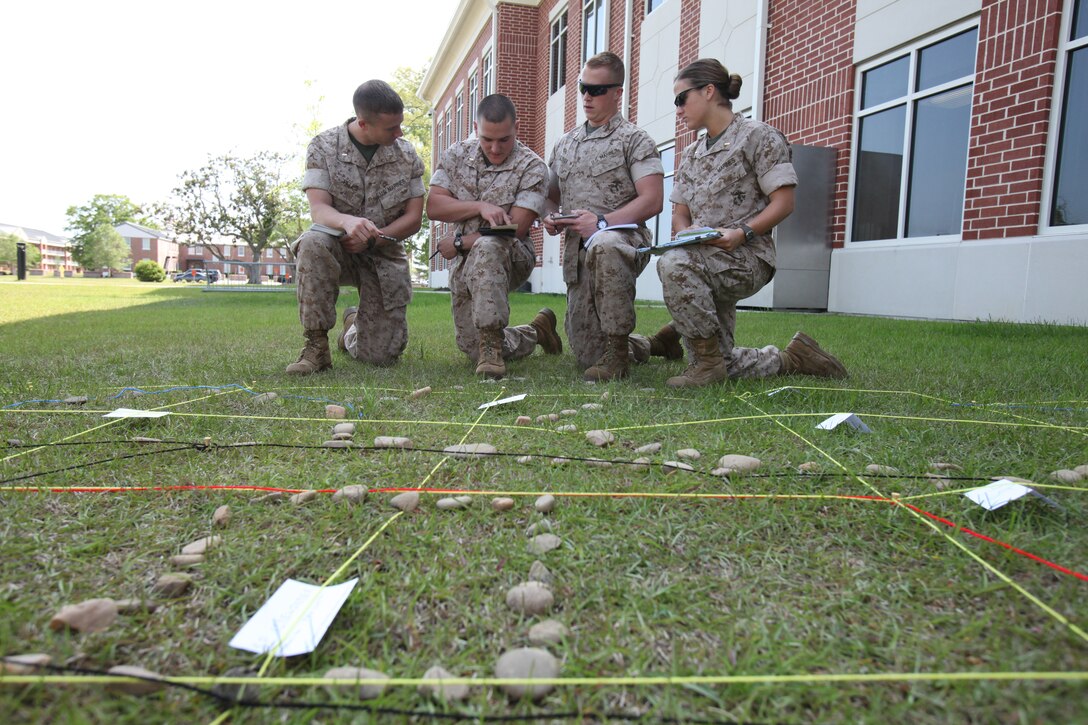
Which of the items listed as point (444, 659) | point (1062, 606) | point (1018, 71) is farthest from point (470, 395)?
point (1018, 71)

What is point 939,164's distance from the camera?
543 centimetres

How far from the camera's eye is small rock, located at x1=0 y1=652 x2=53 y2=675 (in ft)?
2.42

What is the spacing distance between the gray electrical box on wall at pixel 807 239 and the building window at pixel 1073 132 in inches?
78.6

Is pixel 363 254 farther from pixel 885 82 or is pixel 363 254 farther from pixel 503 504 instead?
pixel 885 82

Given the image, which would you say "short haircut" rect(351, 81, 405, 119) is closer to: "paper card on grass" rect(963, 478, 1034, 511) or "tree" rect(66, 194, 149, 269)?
"paper card on grass" rect(963, 478, 1034, 511)

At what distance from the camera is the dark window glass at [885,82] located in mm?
5648

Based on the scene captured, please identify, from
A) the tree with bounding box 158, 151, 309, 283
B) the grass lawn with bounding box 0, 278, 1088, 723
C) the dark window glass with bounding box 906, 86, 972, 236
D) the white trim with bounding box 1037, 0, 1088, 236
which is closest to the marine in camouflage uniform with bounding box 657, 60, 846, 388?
the grass lawn with bounding box 0, 278, 1088, 723

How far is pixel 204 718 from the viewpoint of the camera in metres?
0.71

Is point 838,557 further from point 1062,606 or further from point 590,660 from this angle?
point 590,660

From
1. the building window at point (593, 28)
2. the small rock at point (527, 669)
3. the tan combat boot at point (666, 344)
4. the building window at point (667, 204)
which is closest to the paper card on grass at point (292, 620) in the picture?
the small rock at point (527, 669)

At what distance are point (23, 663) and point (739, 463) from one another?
47.8 inches

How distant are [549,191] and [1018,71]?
3503mm

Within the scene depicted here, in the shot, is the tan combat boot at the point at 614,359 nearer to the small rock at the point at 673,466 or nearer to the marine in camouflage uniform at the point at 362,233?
the marine in camouflage uniform at the point at 362,233

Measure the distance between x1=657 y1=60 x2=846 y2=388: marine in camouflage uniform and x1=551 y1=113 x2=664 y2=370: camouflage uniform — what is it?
198 millimetres
